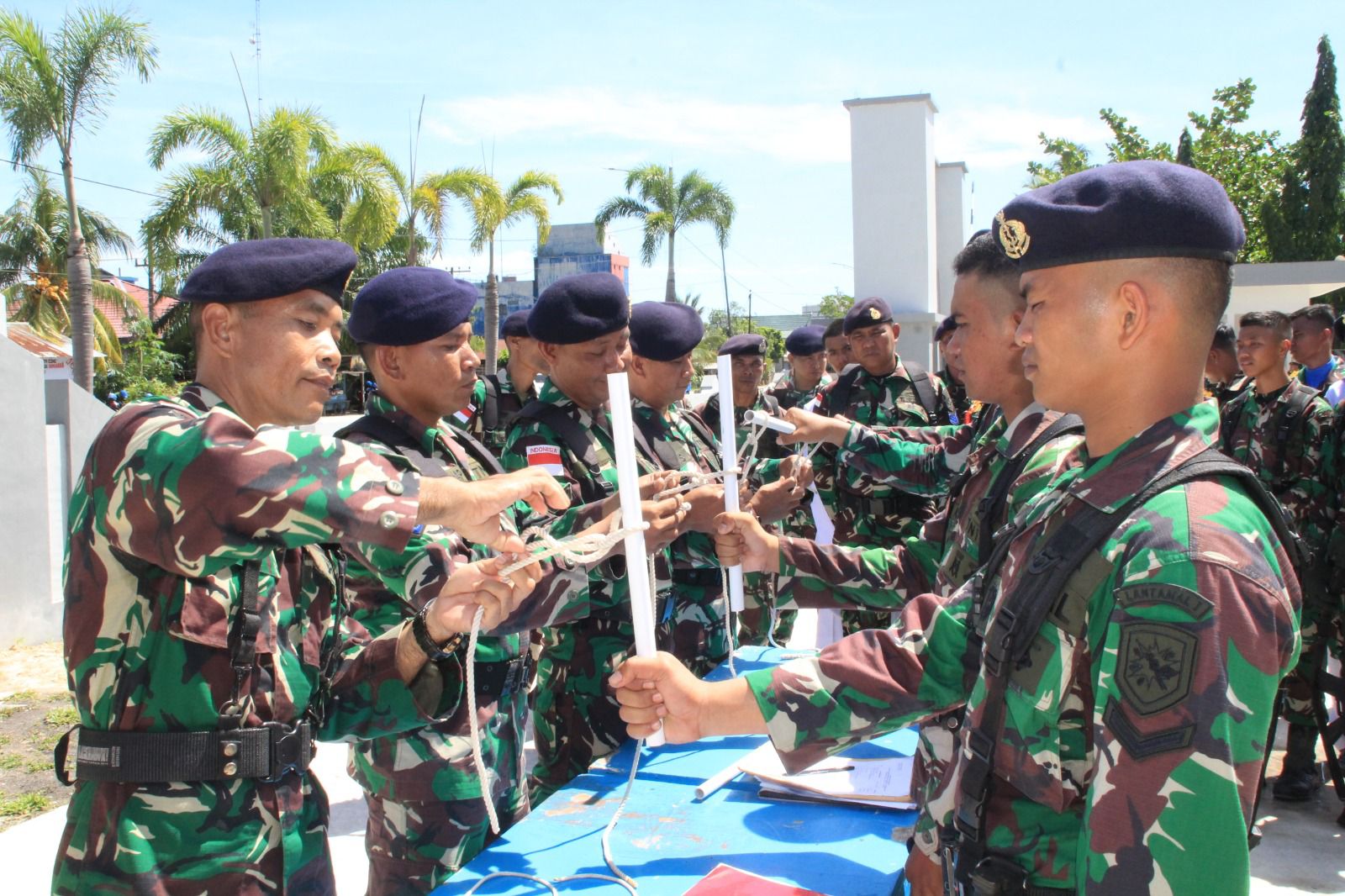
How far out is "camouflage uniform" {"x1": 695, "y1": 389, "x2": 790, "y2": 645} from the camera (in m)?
4.98

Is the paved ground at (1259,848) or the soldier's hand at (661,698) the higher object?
the soldier's hand at (661,698)

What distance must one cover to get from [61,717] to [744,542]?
5.27 m

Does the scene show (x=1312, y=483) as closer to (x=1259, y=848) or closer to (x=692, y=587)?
(x=1259, y=848)

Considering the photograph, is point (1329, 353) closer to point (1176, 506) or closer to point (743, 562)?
point (743, 562)

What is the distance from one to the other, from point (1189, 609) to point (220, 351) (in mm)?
1925

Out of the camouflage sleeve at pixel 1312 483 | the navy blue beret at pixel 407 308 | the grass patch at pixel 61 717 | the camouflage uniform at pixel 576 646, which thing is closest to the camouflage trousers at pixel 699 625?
the camouflage uniform at pixel 576 646

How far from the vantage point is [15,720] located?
5.84m

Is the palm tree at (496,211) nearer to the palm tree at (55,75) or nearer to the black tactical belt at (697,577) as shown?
the palm tree at (55,75)

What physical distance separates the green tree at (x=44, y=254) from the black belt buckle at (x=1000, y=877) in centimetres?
3376

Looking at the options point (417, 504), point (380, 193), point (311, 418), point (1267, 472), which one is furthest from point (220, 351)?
point (380, 193)

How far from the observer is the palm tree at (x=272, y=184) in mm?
19000

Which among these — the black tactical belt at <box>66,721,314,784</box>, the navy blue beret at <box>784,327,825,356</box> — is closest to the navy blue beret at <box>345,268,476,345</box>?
the black tactical belt at <box>66,721,314,784</box>

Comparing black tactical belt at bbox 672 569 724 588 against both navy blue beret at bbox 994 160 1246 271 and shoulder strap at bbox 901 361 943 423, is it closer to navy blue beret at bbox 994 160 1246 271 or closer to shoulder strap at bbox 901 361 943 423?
navy blue beret at bbox 994 160 1246 271

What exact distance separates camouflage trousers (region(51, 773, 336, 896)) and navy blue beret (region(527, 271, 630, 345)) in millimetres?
1950
